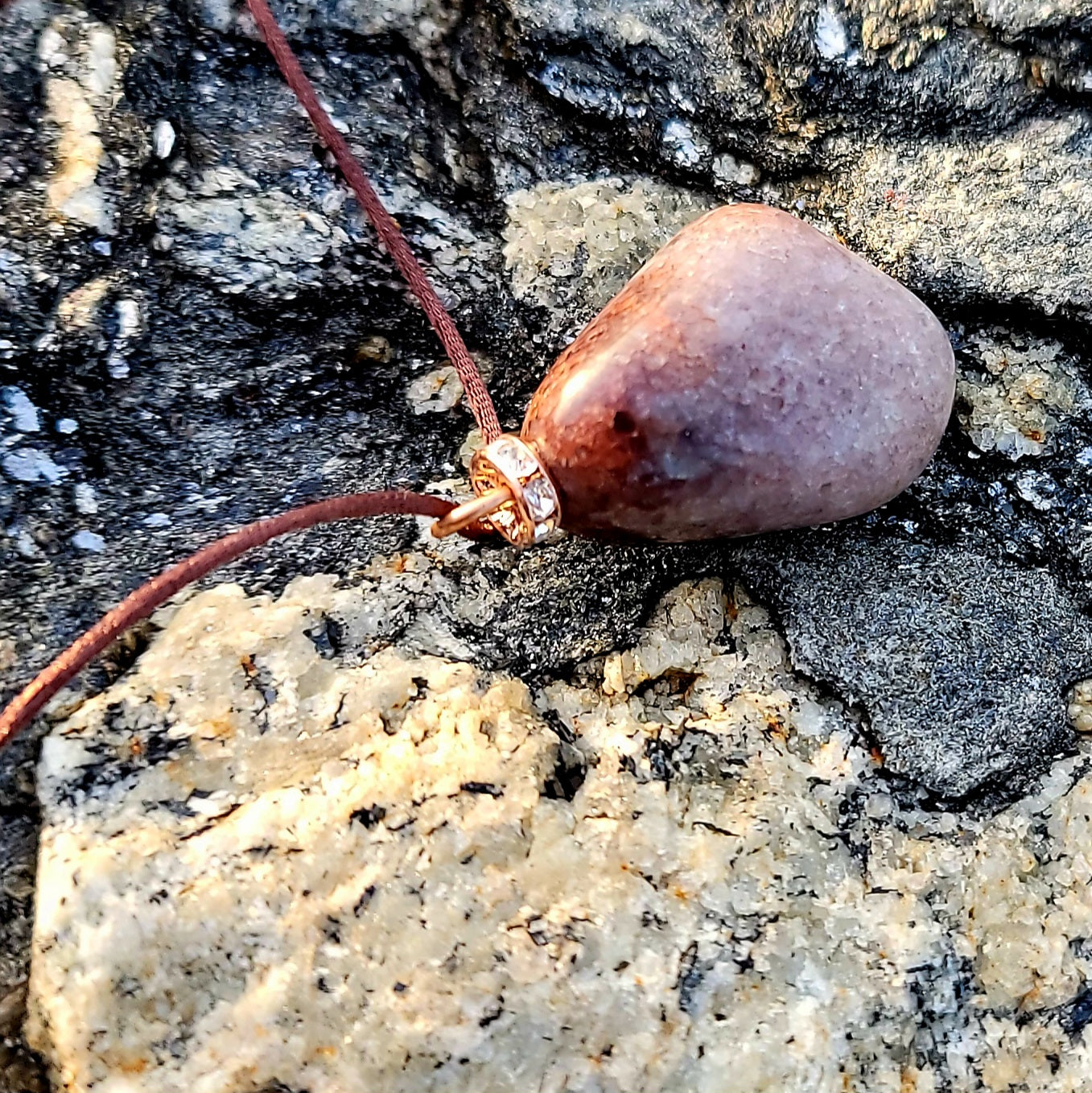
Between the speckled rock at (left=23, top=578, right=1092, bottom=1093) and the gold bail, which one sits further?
the gold bail

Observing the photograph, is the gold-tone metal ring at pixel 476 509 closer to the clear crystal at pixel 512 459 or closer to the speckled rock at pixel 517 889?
the clear crystal at pixel 512 459

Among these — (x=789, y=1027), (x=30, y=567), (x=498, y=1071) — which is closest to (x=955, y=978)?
(x=789, y=1027)

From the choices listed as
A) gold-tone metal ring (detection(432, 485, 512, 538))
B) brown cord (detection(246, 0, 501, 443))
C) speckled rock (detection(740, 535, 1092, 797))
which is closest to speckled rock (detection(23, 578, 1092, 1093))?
speckled rock (detection(740, 535, 1092, 797))

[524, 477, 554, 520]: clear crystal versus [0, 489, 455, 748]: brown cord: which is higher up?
[0, 489, 455, 748]: brown cord

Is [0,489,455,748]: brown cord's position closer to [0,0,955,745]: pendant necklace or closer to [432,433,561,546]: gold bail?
[0,0,955,745]: pendant necklace

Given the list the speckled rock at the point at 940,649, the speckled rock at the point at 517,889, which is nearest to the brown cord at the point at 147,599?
the speckled rock at the point at 517,889

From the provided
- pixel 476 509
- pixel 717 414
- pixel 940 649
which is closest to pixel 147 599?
pixel 476 509
